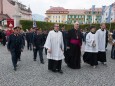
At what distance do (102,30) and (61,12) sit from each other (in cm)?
10257

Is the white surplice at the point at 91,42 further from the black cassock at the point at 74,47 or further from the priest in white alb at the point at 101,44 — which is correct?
the priest in white alb at the point at 101,44

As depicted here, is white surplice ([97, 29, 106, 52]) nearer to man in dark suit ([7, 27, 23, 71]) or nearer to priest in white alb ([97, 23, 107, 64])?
priest in white alb ([97, 23, 107, 64])

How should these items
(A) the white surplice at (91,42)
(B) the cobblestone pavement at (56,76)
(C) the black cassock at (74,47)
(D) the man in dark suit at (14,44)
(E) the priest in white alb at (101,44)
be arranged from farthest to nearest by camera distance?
(E) the priest in white alb at (101,44), (A) the white surplice at (91,42), (C) the black cassock at (74,47), (D) the man in dark suit at (14,44), (B) the cobblestone pavement at (56,76)

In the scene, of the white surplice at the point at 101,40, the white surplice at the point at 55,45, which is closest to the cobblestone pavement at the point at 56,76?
the white surplice at the point at 55,45

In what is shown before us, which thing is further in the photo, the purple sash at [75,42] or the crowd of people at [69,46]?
the purple sash at [75,42]

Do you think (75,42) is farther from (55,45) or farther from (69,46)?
(55,45)

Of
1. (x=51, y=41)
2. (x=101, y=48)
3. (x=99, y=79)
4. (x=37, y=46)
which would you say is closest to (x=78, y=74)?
(x=99, y=79)

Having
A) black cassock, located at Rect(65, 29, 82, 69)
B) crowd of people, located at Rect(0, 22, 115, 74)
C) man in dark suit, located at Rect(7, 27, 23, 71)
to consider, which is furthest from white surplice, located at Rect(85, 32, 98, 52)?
man in dark suit, located at Rect(7, 27, 23, 71)

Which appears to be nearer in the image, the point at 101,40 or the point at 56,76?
the point at 56,76

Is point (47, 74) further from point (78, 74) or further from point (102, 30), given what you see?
point (102, 30)

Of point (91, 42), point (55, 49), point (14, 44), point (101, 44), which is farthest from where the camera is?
point (101, 44)

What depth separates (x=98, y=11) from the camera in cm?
10881

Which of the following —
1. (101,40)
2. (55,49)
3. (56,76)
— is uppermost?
(101,40)

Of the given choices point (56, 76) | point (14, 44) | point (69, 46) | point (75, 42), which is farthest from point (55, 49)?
point (14, 44)
